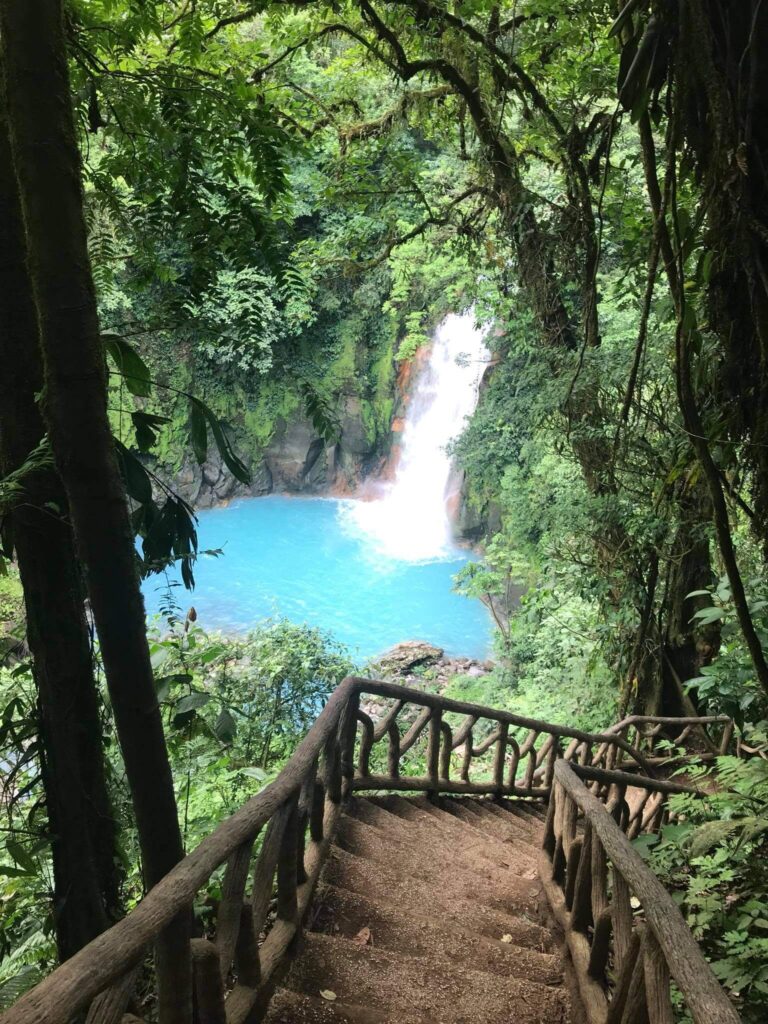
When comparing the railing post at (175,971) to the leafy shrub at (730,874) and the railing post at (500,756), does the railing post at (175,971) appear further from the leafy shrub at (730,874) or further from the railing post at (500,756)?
the railing post at (500,756)

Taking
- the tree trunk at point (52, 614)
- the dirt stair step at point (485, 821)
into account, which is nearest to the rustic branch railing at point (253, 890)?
the dirt stair step at point (485, 821)

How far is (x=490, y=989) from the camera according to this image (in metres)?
2.65

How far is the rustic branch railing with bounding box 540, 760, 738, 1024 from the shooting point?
67.6 inches

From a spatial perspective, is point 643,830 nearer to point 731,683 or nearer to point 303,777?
point 731,683

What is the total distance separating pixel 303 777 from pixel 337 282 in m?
17.2

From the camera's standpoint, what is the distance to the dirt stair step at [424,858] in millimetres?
3693

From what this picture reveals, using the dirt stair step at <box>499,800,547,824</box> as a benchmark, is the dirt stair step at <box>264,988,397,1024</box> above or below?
above

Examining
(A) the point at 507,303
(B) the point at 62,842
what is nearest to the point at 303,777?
(B) the point at 62,842

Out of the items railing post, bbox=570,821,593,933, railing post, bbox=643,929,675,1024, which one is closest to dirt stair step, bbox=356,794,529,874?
railing post, bbox=570,821,593,933

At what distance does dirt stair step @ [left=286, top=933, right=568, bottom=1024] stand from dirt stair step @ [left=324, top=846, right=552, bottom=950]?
0.50m

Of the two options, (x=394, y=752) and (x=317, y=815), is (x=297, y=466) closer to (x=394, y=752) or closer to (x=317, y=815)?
(x=394, y=752)

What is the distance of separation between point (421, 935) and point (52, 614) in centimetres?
205

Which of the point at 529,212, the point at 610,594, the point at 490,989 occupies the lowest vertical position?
the point at 490,989

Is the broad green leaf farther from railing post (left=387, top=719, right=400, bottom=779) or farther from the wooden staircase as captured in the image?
railing post (left=387, top=719, right=400, bottom=779)
